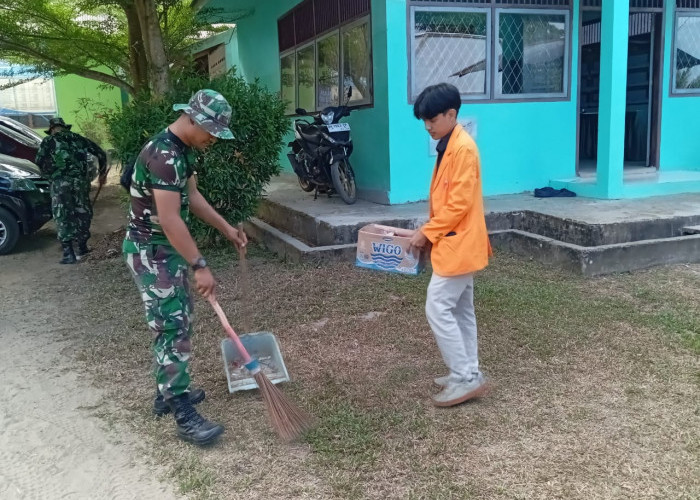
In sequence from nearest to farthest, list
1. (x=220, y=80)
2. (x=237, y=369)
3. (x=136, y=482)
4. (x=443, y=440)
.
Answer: (x=136, y=482) → (x=443, y=440) → (x=237, y=369) → (x=220, y=80)

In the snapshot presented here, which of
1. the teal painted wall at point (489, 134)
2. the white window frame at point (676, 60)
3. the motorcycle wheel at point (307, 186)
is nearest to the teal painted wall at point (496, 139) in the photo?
the teal painted wall at point (489, 134)

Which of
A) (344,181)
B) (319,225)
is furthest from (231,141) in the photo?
(344,181)

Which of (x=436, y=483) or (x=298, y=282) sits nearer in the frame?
(x=436, y=483)

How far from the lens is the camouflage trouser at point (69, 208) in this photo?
282 inches

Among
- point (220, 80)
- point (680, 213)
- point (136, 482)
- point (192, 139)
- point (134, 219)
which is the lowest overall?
point (136, 482)

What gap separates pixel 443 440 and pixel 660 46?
Result: 7.04 meters

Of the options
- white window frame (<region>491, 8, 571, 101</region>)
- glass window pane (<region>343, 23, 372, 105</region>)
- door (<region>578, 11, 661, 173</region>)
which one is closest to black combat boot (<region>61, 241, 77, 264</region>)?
glass window pane (<region>343, 23, 372, 105</region>)

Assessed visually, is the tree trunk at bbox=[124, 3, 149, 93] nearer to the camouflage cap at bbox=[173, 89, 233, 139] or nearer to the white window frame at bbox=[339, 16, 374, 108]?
the white window frame at bbox=[339, 16, 374, 108]

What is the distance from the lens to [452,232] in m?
3.08

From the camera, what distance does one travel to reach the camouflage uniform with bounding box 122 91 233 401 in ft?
9.33

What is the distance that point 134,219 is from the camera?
2992 mm

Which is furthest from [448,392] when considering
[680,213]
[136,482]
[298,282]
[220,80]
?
A: [220,80]

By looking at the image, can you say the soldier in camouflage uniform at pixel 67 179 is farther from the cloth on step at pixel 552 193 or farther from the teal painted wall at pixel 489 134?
the cloth on step at pixel 552 193

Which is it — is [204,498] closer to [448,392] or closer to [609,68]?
[448,392]
